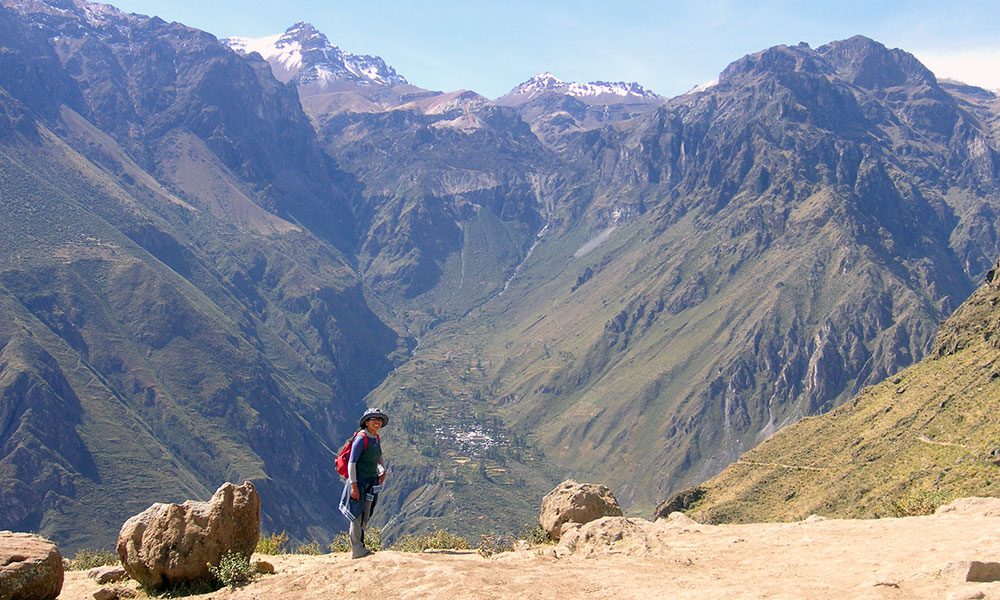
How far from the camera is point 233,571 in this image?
2286cm

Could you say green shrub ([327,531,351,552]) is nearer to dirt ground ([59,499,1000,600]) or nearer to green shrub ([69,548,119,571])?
dirt ground ([59,499,1000,600])

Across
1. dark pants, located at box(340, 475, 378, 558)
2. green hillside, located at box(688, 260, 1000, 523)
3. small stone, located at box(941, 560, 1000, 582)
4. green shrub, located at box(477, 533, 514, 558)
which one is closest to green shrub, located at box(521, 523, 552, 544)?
green shrub, located at box(477, 533, 514, 558)

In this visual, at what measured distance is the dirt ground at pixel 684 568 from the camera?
1939 cm

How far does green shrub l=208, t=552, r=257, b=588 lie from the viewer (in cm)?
2264

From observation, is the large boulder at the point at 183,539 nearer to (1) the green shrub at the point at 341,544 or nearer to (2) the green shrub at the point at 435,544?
(1) the green shrub at the point at 341,544

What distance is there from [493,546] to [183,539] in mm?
10941

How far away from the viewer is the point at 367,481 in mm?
24797

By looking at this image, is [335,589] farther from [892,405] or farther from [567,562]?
[892,405]

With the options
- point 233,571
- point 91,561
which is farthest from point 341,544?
point 91,561

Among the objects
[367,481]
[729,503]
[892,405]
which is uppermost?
[367,481]

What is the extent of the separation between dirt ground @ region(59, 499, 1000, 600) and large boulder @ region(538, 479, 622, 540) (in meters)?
2.34

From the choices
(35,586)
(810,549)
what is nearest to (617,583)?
(810,549)

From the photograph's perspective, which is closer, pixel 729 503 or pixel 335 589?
pixel 335 589

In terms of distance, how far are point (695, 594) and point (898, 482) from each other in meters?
76.0
